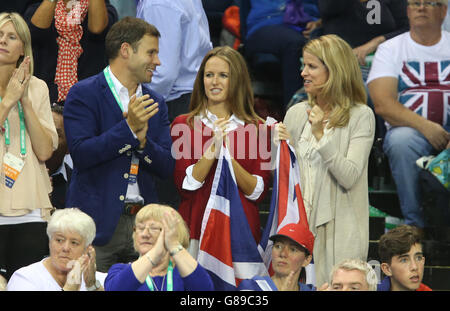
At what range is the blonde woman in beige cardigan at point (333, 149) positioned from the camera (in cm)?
612

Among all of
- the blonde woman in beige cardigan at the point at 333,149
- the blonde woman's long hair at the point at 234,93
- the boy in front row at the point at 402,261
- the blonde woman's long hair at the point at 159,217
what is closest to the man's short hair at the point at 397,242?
the boy in front row at the point at 402,261

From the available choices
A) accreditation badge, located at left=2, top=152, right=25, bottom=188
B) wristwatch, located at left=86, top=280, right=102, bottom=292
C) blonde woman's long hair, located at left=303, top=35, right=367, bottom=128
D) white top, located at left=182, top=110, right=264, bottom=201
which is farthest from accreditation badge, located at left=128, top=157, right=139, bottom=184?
blonde woman's long hair, located at left=303, top=35, right=367, bottom=128

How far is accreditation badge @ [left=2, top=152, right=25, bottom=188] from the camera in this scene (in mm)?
6035

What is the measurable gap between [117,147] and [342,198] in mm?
1409

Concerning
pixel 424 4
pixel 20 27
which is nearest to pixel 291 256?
pixel 20 27

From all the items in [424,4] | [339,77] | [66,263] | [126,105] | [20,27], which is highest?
[424,4]

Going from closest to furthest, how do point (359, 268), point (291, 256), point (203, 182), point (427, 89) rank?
point (359, 268)
point (291, 256)
point (203, 182)
point (427, 89)

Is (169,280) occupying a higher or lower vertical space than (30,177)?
lower

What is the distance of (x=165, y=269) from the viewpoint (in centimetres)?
536

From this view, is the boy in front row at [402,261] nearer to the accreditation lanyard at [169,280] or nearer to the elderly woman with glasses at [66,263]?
the accreditation lanyard at [169,280]

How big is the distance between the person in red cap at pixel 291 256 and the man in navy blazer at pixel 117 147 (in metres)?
0.85

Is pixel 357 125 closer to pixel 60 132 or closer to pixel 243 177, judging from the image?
pixel 243 177

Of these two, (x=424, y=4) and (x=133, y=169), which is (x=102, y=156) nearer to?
(x=133, y=169)

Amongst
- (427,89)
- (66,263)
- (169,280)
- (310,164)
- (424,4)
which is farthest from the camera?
(424,4)
